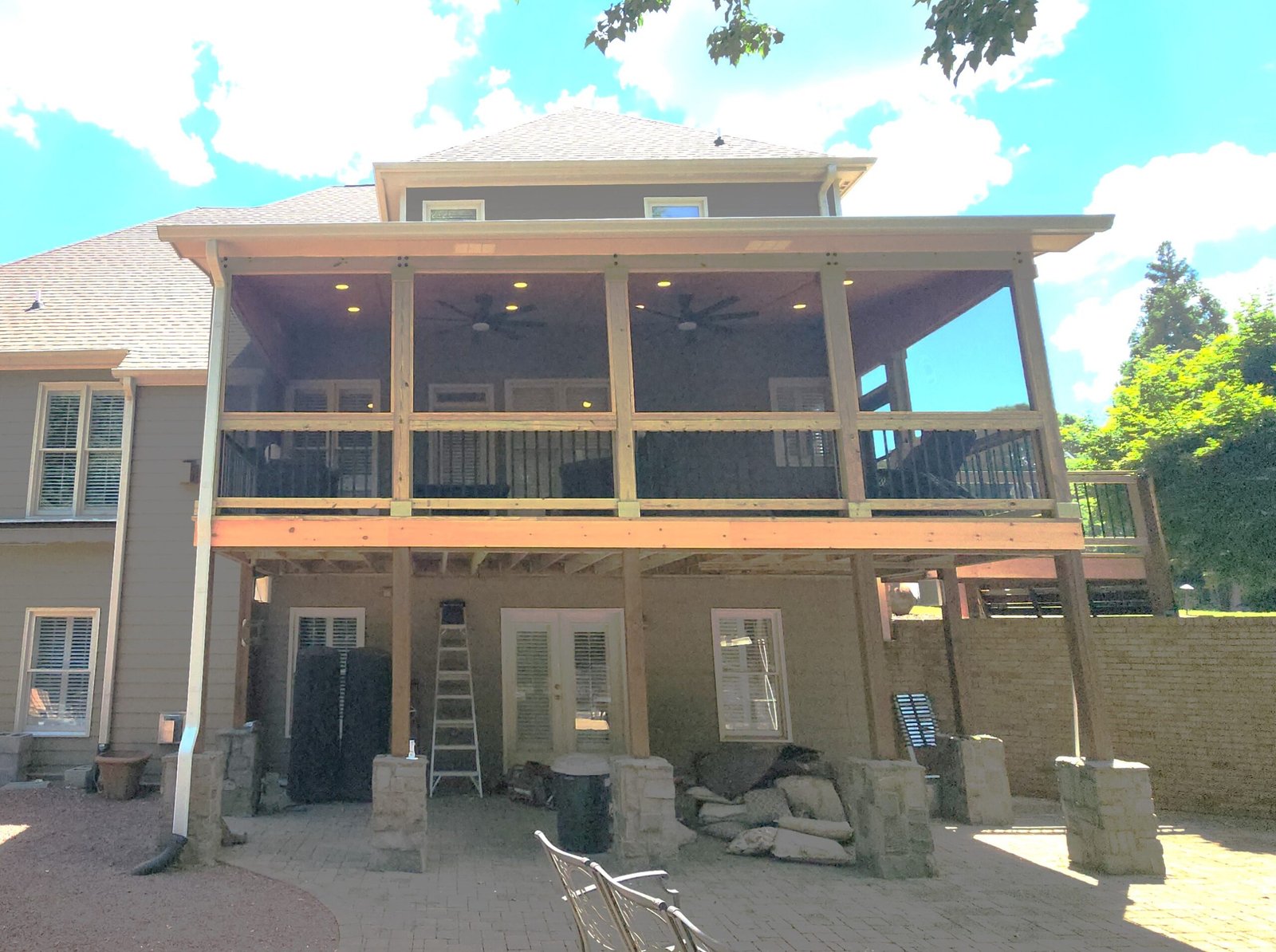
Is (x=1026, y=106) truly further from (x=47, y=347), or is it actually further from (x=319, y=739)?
(x=47, y=347)

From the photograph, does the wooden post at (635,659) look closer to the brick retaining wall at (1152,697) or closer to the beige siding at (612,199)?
the brick retaining wall at (1152,697)

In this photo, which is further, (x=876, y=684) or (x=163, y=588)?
(x=163, y=588)

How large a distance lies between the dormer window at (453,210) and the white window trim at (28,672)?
22.0ft

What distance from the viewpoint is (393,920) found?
5305 millimetres

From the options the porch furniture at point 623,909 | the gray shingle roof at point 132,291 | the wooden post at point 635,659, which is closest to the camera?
the porch furniture at point 623,909

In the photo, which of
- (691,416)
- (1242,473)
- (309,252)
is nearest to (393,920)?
(691,416)

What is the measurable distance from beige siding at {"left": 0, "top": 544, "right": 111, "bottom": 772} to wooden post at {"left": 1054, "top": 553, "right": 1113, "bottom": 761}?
1096 centimetres

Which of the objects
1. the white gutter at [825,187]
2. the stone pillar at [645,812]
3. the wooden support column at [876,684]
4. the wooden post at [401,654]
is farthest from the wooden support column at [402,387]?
the white gutter at [825,187]

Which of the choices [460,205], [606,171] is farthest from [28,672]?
[606,171]

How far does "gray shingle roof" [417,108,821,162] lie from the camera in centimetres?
1129

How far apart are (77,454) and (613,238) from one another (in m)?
8.06

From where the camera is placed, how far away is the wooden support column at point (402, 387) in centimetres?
710

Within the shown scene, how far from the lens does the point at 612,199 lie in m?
11.1

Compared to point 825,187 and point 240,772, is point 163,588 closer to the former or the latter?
point 240,772
